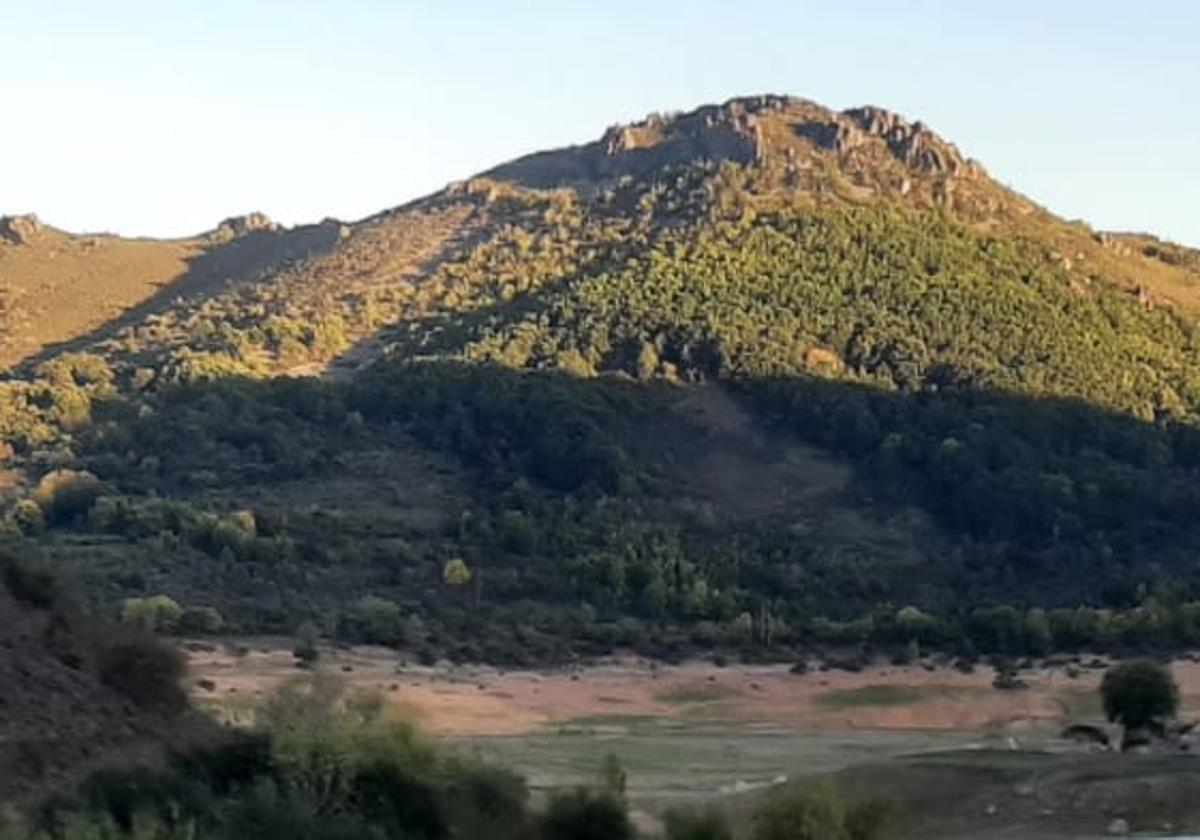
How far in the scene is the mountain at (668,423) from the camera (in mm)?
77312

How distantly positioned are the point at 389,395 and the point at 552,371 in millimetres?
9933

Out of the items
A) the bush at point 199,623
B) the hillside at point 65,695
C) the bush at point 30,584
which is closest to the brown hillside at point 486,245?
the bush at point 199,623

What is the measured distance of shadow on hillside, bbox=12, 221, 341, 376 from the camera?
132238mm

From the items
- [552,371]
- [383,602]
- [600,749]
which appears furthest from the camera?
[552,371]

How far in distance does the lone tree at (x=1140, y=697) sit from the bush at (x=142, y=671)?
1094 inches

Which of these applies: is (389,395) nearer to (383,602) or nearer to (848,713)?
(383,602)

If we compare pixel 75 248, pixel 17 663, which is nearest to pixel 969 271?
pixel 75 248

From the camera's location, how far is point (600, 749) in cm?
5022

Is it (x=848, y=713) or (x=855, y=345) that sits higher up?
(x=855, y=345)

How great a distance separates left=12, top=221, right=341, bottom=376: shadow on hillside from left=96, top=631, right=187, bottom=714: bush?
99247 millimetres

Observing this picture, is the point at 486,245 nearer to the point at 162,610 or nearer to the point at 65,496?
the point at 65,496

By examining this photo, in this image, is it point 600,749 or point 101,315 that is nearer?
point 600,749

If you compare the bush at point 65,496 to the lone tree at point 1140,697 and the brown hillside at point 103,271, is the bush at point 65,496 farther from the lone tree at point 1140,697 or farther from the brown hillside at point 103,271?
the lone tree at point 1140,697

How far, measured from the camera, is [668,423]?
10600cm
